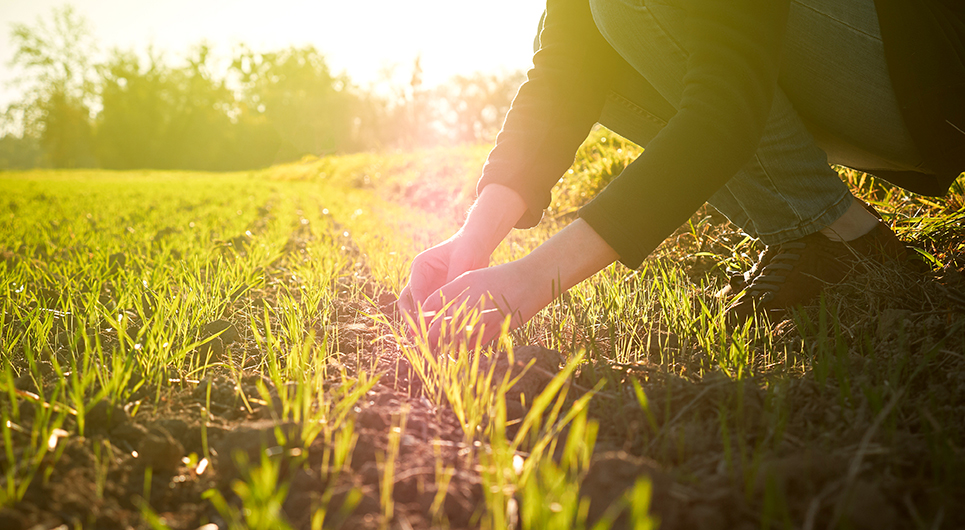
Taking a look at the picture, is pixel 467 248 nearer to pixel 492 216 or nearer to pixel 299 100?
pixel 492 216

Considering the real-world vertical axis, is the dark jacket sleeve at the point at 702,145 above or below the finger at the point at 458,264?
above

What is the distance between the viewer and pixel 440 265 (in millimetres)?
1320

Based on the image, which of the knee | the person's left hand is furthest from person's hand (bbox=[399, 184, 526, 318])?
the knee

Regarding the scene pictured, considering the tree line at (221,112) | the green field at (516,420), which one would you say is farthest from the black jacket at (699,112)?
the tree line at (221,112)

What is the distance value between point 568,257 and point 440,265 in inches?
15.7

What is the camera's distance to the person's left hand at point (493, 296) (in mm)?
1032

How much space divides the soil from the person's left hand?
0.11 metres

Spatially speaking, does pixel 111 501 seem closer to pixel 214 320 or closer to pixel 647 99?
pixel 214 320

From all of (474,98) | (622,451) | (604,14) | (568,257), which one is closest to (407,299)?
(568,257)

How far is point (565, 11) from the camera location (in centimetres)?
157

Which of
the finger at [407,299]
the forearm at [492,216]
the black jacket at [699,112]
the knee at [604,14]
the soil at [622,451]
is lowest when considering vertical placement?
the soil at [622,451]

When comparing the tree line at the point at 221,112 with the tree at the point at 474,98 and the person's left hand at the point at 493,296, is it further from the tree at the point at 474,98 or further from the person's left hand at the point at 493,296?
the person's left hand at the point at 493,296

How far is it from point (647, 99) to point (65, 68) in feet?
146

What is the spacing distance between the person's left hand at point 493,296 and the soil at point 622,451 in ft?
0.36
